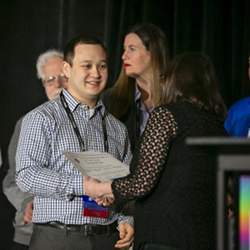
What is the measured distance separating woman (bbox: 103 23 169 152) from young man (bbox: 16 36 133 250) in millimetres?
477

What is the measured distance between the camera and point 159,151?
6.54ft

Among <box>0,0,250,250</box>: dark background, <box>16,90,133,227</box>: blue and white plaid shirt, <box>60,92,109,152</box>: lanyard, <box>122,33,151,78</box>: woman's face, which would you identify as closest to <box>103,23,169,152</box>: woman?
<box>122,33,151,78</box>: woman's face

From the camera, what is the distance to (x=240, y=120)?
275 centimetres

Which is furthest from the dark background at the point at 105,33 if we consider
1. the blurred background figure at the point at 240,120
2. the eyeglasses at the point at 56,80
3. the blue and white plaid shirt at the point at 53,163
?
the blue and white plaid shirt at the point at 53,163

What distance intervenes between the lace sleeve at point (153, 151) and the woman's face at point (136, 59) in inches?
37.1

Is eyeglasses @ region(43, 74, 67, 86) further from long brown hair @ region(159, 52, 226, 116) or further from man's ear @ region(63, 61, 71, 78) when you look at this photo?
long brown hair @ region(159, 52, 226, 116)

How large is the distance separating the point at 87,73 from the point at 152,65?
580mm

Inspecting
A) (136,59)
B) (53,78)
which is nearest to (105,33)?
(53,78)

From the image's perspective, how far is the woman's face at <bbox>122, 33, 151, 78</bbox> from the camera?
2943 mm

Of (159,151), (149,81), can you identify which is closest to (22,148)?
(159,151)

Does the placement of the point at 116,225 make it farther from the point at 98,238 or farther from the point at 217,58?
the point at 217,58

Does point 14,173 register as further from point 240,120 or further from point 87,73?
point 240,120

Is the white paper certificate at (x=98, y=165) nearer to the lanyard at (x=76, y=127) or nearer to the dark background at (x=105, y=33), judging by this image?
the lanyard at (x=76, y=127)

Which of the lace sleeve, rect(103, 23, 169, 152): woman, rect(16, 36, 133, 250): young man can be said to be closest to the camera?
the lace sleeve
